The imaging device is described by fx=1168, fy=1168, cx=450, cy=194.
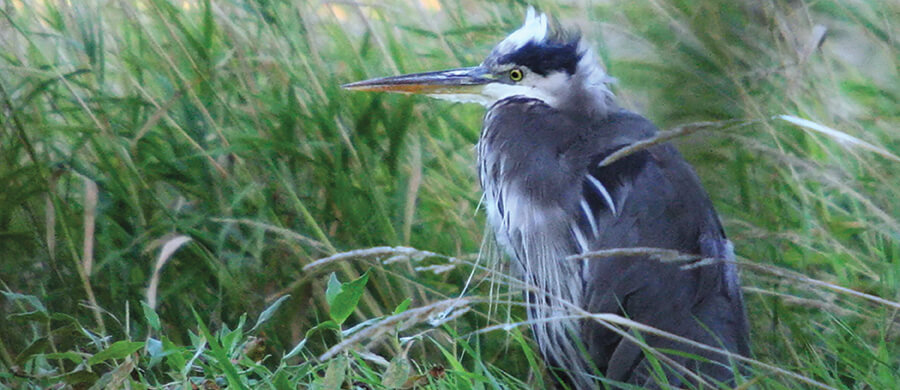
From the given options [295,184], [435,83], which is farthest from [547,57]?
[295,184]

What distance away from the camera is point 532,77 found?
266 centimetres

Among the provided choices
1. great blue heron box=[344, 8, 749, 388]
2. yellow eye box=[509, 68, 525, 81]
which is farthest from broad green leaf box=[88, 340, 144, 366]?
yellow eye box=[509, 68, 525, 81]

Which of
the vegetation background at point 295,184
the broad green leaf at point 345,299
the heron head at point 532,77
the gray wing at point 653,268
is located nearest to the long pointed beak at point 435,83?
the heron head at point 532,77

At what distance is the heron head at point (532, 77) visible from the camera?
8.57 ft

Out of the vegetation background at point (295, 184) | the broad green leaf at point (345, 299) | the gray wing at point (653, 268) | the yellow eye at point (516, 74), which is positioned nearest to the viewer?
the broad green leaf at point (345, 299)

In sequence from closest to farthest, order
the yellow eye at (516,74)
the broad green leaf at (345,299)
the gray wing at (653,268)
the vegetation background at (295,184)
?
1. the broad green leaf at (345,299)
2. the gray wing at (653,268)
3. the vegetation background at (295,184)
4. the yellow eye at (516,74)

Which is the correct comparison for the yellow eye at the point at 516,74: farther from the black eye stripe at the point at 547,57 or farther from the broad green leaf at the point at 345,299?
the broad green leaf at the point at 345,299

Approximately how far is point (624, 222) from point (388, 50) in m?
0.97

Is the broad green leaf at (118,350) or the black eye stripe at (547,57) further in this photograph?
the black eye stripe at (547,57)

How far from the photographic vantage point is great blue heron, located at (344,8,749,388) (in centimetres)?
237

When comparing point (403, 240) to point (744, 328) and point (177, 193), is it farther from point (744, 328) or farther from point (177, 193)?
point (744, 328)

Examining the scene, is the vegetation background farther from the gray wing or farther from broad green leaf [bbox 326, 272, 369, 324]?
broad green leaf [bbox 326, 272, 369, 324]

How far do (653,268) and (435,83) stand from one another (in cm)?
66

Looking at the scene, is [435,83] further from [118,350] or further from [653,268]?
[118,350]
